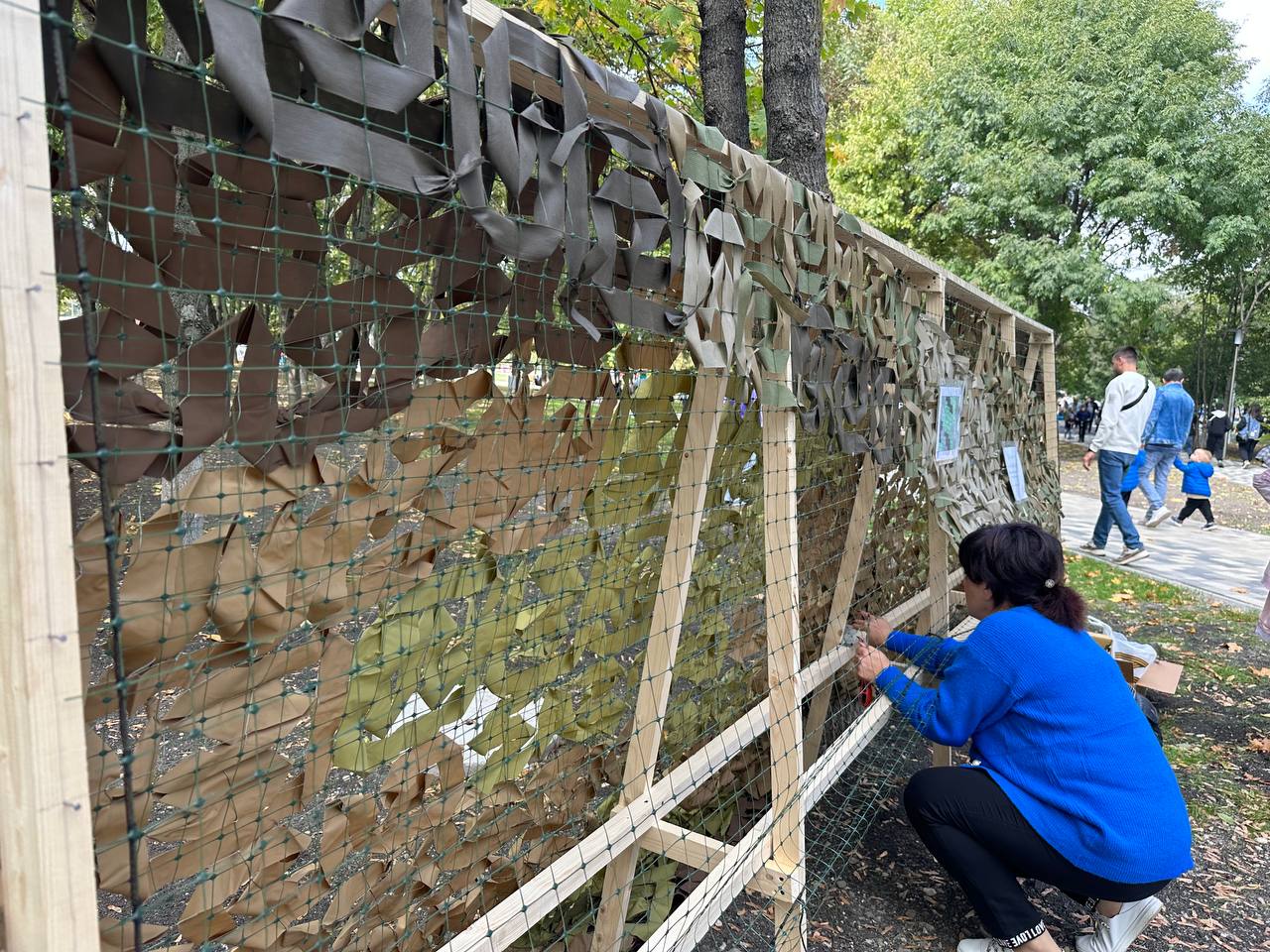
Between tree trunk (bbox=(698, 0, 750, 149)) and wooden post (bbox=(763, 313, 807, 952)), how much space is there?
2.42 m

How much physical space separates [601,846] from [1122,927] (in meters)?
1.87

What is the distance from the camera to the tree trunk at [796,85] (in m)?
3.69

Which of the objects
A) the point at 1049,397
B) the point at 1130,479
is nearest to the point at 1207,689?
the point at 1049,397

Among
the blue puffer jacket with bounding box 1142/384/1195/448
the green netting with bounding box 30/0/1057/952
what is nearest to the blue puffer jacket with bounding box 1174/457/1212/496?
the blue puffer jacket with bounding box 1142/384/1195/448

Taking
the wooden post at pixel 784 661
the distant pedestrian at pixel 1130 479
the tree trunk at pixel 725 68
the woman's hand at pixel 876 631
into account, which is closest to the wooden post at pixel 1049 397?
the distant pedestrian at pixel 1130 479

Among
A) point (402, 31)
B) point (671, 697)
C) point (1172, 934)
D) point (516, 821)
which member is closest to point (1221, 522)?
point (1172, 934)

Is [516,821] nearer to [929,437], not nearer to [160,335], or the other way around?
[160,335]

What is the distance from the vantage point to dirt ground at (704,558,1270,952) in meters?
2.75

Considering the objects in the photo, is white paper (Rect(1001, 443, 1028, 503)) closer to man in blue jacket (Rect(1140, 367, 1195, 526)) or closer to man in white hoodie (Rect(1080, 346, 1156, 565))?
man in white hoodie (Rect(1080, 346, 1156, 565))

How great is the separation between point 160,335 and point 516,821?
1.34 meters

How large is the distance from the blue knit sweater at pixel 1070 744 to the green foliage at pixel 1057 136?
16526mm

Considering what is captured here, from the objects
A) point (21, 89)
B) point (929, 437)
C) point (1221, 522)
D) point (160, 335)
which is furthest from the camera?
point (1221, 522)

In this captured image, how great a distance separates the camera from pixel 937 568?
3.80m

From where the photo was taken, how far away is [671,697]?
8.29 feet
